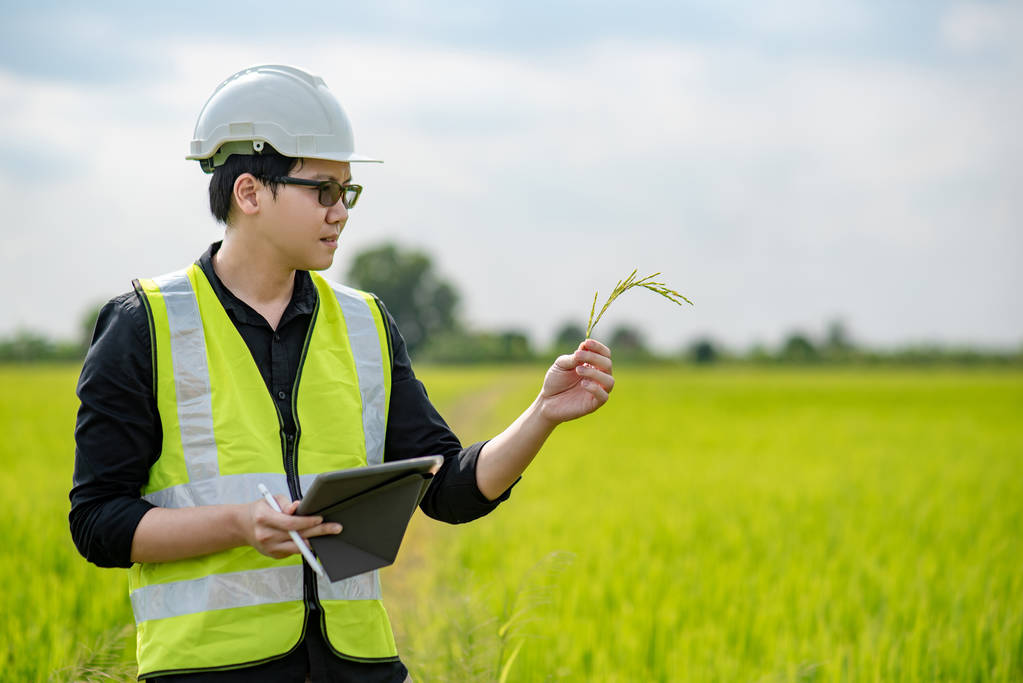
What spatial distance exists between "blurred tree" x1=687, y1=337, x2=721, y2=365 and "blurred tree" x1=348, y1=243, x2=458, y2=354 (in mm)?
29825

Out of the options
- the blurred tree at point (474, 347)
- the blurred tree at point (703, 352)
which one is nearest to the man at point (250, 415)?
the blurred tree at point (474, 347)

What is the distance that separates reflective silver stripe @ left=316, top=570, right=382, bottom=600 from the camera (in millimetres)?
1922

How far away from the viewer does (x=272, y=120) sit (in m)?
1.99

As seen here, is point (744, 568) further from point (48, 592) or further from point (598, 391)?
point (598, 391)

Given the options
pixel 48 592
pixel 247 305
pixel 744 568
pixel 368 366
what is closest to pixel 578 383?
pixel 368 366

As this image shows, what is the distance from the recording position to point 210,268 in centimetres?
205

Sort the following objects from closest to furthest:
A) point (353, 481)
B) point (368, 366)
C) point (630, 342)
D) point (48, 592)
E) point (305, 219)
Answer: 1. point (353, 481)
2. point (305, 219)
3. point (368, 366)
4. point (48, 592)
5. point (630, 342)

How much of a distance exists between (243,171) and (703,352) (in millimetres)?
63727

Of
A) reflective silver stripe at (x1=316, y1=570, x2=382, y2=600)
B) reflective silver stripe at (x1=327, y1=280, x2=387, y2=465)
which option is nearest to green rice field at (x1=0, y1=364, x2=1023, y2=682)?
reflective silver stripe at (x1=316, y1=570, x2=382, y2=600)

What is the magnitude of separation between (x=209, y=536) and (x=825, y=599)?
4052 mm

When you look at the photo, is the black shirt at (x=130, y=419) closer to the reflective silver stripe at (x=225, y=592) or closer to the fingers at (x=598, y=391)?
the reflective silver stripe at (x=225, y=592)

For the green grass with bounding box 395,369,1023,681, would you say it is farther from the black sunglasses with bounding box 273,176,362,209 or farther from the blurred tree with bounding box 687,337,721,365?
the blurred tree with bounding box 687,337,721,365

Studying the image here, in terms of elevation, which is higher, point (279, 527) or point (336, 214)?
point (336, 214)

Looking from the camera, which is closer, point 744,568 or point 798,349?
point 744,568
